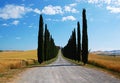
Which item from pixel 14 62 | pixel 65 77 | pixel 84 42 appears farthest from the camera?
pixel 84 42

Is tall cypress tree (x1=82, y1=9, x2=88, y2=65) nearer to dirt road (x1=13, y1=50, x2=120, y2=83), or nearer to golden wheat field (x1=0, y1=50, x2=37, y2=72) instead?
golden wheat field (x1=0, y1=50, x2=37, y2=72)

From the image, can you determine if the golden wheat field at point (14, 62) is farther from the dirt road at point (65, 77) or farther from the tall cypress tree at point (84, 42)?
the tall cypress tree at point (84, 42)

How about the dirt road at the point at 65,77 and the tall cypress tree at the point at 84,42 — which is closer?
the dirt road at the point at 65,77

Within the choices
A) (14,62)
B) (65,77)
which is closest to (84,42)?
(14,62)

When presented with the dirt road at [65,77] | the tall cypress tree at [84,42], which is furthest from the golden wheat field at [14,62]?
the tall cypress tree at [84,42]

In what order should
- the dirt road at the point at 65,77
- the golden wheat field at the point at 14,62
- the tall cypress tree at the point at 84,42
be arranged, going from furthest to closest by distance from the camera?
the tall cypress tree at the point at 84,42 → the golden wheat field at the point at 14,62 → the dirt road at the point at 65,77

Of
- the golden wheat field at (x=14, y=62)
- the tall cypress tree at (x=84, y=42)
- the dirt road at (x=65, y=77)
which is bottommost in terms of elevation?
the golden wheat field at (x=14, y=62)

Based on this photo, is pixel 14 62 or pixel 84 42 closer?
pixel 14 62

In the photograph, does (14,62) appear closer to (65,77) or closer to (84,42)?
(84,42)

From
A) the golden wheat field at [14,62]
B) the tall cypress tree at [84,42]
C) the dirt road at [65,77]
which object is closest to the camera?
the dirt road at [65,77]

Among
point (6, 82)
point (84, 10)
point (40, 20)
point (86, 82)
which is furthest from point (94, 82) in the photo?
point (40, 20)

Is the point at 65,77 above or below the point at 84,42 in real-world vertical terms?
below

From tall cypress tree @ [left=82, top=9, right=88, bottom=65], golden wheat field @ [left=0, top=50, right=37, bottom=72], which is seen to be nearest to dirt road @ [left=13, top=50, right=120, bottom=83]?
golden wheat field @ [left=0, top=50, right=37, bottom=72]

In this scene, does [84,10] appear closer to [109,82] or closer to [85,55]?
[85,55]
